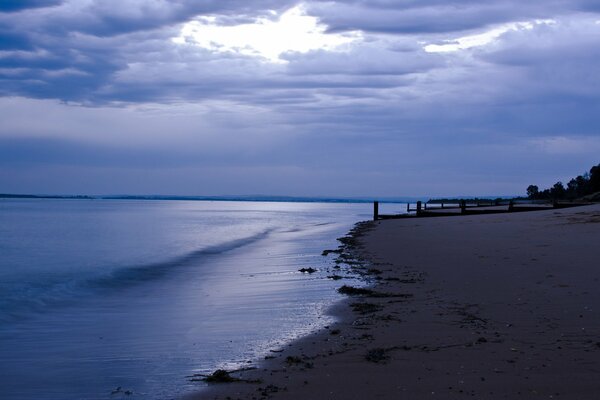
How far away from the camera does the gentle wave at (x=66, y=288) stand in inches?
482

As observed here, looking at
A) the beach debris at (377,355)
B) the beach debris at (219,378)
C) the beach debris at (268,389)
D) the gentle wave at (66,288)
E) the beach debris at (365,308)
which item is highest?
the beach debris at (377,355)

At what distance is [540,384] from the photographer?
5.21 m

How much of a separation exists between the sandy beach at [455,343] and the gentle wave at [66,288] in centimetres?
643

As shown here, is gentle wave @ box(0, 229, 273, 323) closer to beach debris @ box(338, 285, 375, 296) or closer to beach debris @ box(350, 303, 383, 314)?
beach debris @ box(338, 285, 375, 296)

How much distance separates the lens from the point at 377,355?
6477 millimetres

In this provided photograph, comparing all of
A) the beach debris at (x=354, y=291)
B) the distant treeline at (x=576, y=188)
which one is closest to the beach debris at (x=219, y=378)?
the beach debris at (x=354, y=291)

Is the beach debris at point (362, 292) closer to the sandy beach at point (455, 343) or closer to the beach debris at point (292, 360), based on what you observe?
the sandy beach at point (455, 343)

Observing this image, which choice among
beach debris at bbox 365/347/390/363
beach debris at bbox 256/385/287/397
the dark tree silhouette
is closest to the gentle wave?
beach debris at bbox 256/385/287/397

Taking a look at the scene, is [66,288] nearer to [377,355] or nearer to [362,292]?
[362,292]

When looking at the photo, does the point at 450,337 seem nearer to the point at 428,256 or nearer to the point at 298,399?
the point at 298,399

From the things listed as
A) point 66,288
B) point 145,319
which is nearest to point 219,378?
point 145,319

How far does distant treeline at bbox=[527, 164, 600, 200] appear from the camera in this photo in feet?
276

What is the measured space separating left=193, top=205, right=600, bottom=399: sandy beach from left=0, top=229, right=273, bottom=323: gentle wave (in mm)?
6433

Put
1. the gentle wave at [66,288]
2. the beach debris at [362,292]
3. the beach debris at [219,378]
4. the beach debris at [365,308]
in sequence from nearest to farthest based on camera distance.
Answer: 1. the beach debris at [219,378]
2. the beach debris at [365,308]
3. the beach debris at [362,292]
4. the gentle wave at [66,288]
